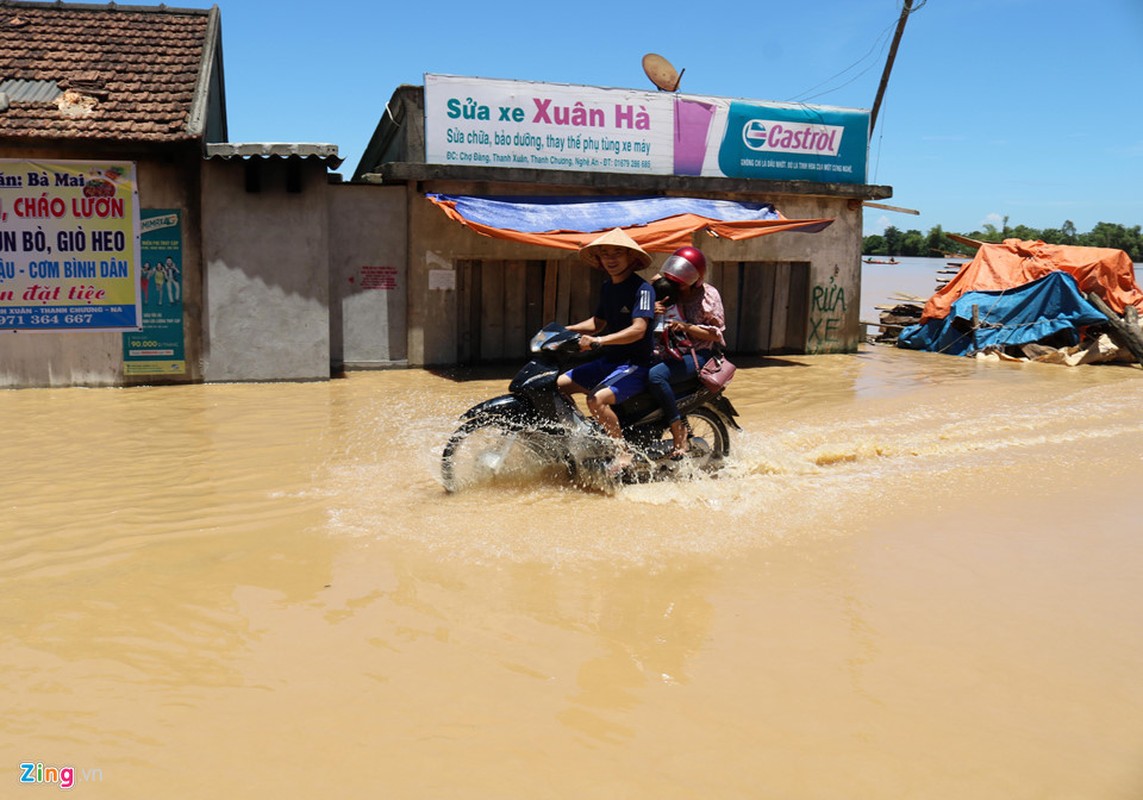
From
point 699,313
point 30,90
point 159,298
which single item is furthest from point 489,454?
point 30,90

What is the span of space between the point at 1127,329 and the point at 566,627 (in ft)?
45.7

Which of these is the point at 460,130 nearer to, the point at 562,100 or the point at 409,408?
the point at 562,100

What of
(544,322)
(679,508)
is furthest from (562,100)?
(679,508)

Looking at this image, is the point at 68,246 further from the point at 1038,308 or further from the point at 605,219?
the point at 1038,308

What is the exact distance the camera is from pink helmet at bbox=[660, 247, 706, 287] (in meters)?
5.79

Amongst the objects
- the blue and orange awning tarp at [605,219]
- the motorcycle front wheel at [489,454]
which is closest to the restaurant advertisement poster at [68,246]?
the blue and orange awning tarp at [605,219]

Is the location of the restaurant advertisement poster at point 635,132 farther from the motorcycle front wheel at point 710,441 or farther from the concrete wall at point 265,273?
the motorcycle front wheel at point 710,441

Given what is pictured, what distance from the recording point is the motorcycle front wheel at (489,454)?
A: 5.66 meters

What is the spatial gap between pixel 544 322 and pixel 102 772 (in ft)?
35.4

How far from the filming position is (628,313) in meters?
5.75

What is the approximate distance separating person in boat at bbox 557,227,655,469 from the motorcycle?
3.2 inches

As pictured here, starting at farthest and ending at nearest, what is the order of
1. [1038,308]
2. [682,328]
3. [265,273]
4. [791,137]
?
[1038,308], [791,137], [265,273], [682,328]

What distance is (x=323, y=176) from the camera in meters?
10.9

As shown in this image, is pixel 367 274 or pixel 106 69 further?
pixel 367 274
